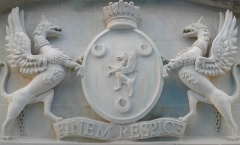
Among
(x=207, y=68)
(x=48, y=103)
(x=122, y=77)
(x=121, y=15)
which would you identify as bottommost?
(x=48, y=103)

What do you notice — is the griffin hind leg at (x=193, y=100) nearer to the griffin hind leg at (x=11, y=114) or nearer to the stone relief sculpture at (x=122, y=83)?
the stone relief sculpture at (x=122, y=83)

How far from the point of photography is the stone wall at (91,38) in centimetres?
452

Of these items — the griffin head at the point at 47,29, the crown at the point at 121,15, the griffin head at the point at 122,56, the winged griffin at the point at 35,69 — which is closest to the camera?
the winged griffin at the point at 35,69

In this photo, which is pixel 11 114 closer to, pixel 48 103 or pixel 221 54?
pixel 48 103

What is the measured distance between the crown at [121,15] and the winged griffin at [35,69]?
71cm

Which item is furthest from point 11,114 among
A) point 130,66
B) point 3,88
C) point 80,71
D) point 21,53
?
point 130,66

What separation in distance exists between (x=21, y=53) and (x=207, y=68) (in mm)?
2255

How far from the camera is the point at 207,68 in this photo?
4.50 metres

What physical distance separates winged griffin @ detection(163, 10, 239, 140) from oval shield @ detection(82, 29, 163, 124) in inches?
9.5

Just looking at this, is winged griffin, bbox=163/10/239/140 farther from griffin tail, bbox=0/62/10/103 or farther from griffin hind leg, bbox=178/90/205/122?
griffin tail, bbox=0/62/10/103

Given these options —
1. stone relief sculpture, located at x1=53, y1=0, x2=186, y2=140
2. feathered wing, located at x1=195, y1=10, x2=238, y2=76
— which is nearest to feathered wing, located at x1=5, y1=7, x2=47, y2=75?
stone relief sculpture, located at x1=53, y1=0, x2=186, y2=140

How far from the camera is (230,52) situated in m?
4.62

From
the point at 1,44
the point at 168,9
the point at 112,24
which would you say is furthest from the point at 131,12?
the point at 1,44

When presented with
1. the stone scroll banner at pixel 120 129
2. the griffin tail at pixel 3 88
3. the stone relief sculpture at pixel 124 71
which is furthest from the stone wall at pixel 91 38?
the stone relief sculpture at pixel 124 71
